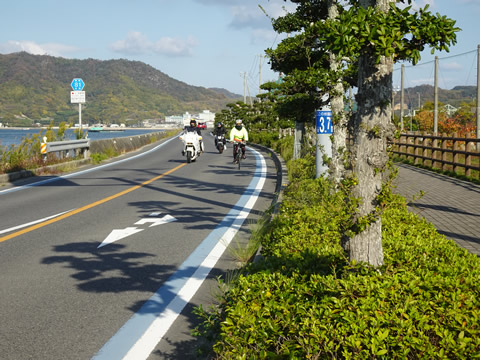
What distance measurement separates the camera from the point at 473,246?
7.39 meters

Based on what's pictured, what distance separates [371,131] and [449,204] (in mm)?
8481

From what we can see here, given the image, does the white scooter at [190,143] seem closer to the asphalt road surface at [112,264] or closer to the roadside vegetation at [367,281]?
the asphalt road surface at [112,264]

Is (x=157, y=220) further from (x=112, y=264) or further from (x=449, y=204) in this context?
(x=449, y=204)

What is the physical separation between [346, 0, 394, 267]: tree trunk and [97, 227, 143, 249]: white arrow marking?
4.86 metres

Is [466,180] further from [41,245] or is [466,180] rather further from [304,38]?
[41,245]

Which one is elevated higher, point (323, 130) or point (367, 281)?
point (323, 130)

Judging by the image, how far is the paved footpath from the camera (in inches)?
321

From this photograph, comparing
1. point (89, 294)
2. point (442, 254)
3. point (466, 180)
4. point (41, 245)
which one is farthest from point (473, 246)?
point (466, 180)

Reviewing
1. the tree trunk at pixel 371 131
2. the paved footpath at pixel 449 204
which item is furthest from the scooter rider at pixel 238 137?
the tree trunk at pixel 371 131

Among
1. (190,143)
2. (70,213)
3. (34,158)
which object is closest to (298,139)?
(190,143)

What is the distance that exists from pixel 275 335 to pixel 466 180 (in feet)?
48.1

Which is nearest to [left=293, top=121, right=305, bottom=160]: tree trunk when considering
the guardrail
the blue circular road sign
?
the guardrail

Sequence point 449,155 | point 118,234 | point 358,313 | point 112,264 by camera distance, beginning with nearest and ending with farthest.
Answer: point 358,313, point 112,264, point 118,234, point 449,155

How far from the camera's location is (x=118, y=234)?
8516 millimetres
